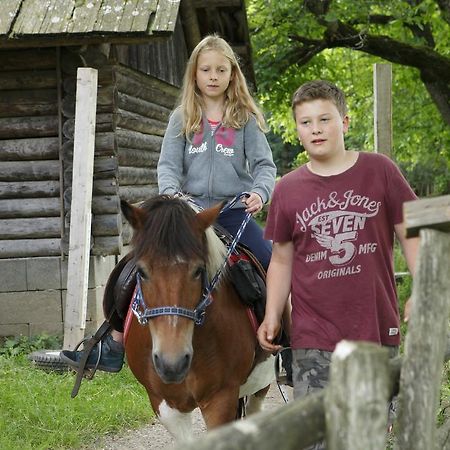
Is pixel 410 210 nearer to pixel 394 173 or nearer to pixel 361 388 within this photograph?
pixel 361 388

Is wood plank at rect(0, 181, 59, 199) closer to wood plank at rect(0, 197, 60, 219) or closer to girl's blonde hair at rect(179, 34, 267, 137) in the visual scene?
wood plank at rect(0, 197, 60, 219)

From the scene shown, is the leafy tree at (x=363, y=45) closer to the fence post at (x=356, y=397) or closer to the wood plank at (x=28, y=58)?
the wood plank at (x=28, y=58)

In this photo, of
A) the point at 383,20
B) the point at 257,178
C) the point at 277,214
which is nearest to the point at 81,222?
the point at 257,178

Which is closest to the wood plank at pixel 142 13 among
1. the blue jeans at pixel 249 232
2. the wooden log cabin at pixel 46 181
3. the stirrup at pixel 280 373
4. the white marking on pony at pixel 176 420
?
the wooden log cabin at pixel 46 181

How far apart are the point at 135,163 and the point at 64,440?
499 centimetres

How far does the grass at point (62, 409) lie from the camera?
19.6 feet

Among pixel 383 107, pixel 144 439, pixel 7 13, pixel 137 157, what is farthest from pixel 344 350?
pixel 137 157

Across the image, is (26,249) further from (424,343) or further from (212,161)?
(424,343)

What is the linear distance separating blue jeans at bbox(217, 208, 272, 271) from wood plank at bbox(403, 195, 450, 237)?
2.14 metres

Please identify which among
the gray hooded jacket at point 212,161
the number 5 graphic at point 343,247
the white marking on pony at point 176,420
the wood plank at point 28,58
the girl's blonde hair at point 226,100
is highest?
the wood plank at point 28,58

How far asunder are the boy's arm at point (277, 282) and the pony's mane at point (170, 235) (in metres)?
0.30

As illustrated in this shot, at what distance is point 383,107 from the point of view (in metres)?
8.99

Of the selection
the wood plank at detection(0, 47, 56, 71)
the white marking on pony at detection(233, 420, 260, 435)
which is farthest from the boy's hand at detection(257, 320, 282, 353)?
the wood plank at detection(0, 47, 56, 71)

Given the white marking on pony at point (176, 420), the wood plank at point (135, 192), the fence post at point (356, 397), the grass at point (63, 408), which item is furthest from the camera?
the wood plank at point (135, 192)
